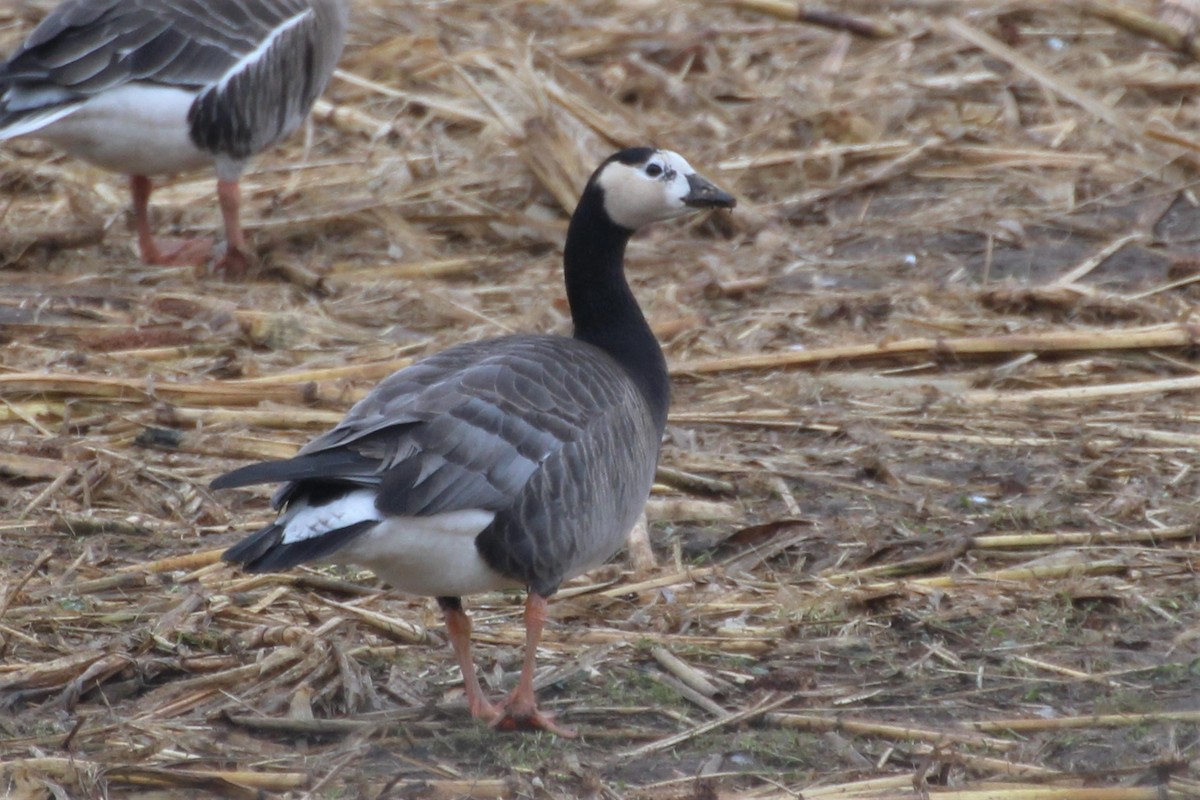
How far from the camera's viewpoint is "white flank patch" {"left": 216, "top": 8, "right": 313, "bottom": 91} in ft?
26.3

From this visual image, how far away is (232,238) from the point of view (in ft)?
26.4

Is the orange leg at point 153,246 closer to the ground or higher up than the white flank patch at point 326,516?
closer to the ground

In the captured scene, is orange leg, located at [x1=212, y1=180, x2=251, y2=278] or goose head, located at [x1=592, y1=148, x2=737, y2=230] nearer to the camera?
goose head, located at [x1=592, y1=148, x2=737, y2=230]

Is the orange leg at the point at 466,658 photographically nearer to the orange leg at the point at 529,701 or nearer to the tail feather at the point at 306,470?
the orange leg at the point at 529,701

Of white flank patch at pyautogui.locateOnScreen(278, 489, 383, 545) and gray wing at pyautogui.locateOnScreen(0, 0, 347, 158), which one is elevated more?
white flank patch at pyautogui.locateOnScreen(278, 489, 383, 545)

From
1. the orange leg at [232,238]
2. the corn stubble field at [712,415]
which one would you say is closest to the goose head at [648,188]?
the corn stubble field at [712,415]

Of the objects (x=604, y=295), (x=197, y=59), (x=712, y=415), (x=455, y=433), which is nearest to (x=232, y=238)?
(x=197, y=59)

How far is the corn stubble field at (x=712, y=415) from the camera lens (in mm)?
4242

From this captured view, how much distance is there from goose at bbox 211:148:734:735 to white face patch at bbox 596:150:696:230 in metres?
0.04

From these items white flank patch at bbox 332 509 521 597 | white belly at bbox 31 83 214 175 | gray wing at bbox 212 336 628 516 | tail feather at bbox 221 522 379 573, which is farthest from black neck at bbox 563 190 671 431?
white belly at bbox 31 83 214 175

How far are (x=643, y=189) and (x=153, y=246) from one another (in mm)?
3890

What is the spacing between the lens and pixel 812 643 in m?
4.80

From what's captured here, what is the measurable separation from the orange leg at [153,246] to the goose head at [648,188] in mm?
3626

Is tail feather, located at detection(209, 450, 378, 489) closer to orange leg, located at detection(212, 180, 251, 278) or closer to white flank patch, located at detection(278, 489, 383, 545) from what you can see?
white flank patch, located at detection(278, 489, 383, 545)
